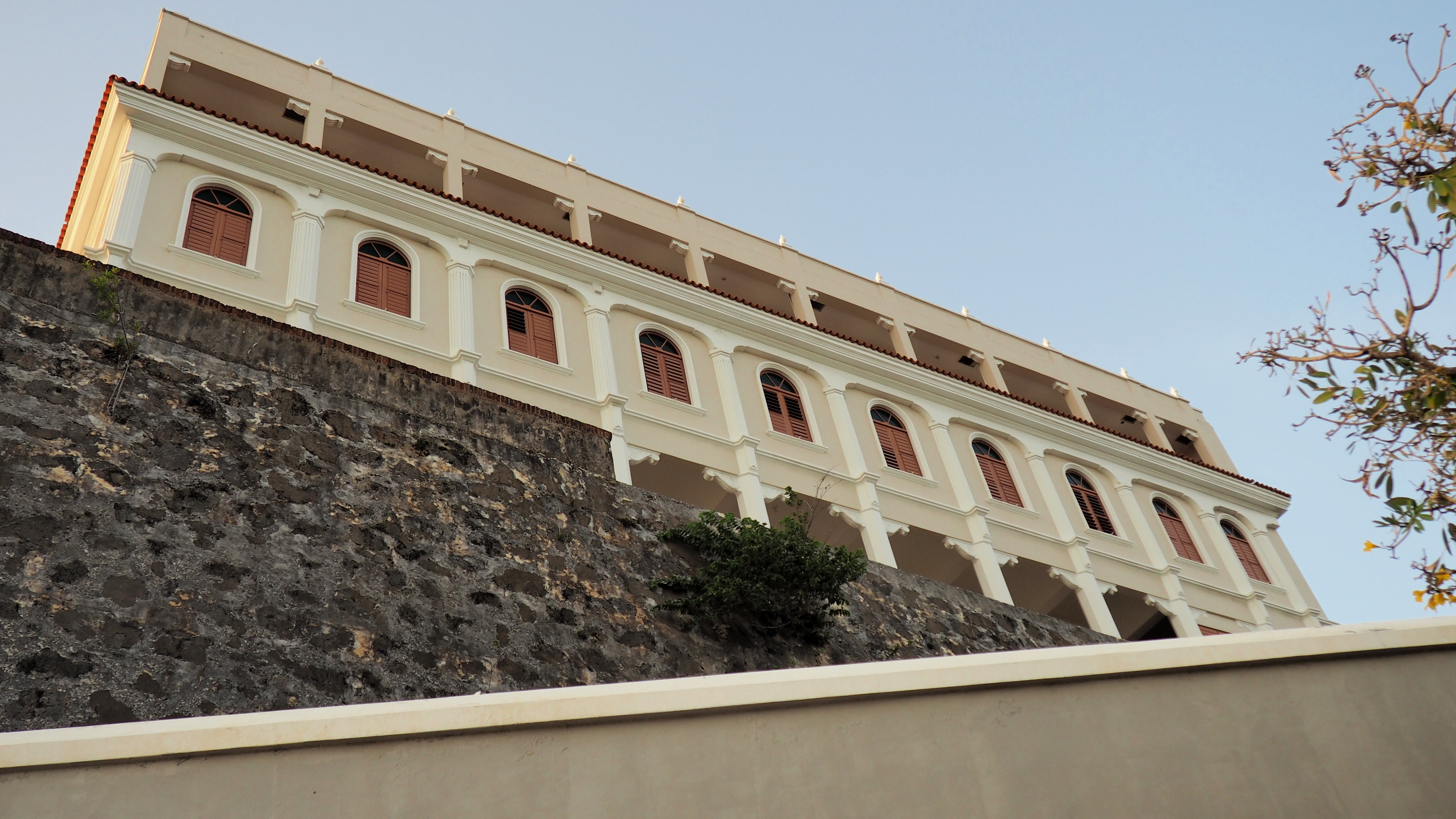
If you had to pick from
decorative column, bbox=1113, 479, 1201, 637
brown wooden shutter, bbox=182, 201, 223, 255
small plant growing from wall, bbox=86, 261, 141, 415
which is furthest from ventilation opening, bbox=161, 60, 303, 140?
decorative column, bbox=1113, 479, 1201, 637

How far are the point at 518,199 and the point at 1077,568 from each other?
11.2 m

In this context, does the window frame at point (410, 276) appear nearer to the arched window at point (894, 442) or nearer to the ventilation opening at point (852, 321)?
the arched window at point (894, 442)

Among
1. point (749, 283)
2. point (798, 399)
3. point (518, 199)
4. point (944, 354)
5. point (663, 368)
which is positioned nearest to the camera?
point (663, 368)

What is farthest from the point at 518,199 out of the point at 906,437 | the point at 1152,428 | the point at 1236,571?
the point at 1236,571

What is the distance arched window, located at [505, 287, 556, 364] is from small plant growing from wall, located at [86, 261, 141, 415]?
537 centimetres

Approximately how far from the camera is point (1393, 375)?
618 centimetres

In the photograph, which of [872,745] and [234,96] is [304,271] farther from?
[872,745]

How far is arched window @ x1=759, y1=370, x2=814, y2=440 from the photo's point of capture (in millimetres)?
17672

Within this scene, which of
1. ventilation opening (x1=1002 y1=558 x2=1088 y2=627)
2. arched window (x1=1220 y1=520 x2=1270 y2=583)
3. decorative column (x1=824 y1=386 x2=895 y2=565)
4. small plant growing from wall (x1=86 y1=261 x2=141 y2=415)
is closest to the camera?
small plant growing from wall (x1=86 y1=261 x2=141 y2=415)

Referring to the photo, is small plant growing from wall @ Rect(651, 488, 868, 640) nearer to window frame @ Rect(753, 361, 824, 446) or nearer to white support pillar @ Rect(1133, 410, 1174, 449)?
window frame @ Rect(753, 361, 824, 446)

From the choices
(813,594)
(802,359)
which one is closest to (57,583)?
(813,594)

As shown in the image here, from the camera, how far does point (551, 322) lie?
16.3 meters

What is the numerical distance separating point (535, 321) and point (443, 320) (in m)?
1.51

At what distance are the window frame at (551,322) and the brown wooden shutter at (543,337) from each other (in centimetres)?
3
